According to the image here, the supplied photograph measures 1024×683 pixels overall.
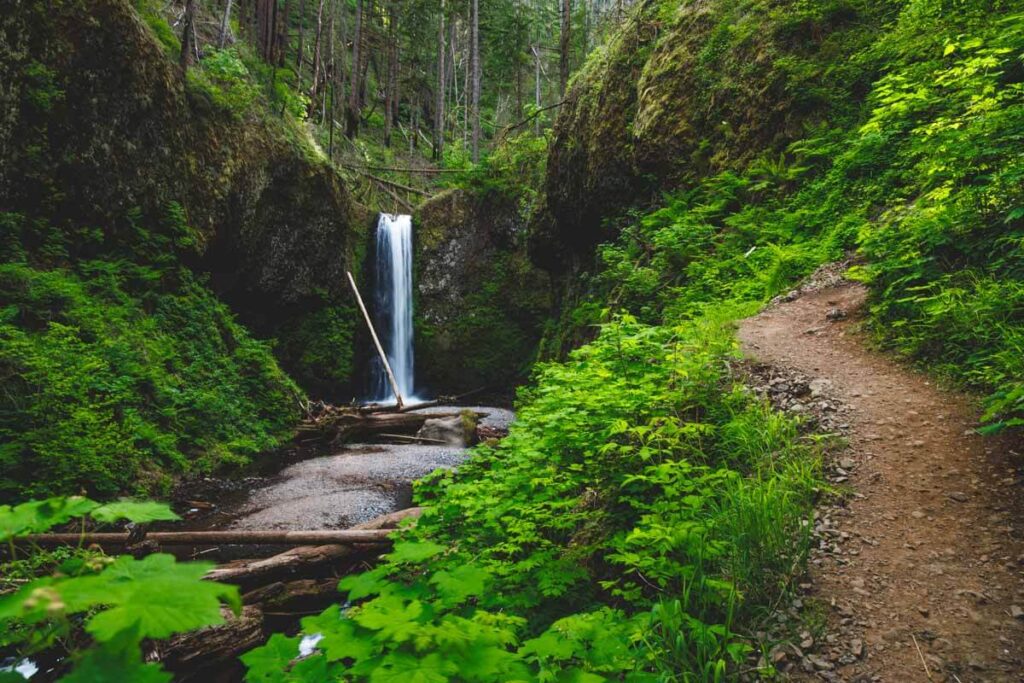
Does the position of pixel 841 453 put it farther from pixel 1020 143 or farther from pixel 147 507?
pixel 147 507

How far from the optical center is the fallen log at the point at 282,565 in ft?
15.9

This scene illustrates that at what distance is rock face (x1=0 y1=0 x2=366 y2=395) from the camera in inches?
341

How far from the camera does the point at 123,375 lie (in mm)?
8242

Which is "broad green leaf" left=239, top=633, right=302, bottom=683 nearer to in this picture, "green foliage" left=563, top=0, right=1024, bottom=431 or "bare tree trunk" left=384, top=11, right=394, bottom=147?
"green foliage" left=563, top=0, right=1024, bottom=431

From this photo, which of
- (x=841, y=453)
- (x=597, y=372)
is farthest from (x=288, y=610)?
(x=841, y=453)

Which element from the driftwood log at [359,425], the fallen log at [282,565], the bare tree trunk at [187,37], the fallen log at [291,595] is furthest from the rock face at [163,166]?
the fallen log at [291,595]

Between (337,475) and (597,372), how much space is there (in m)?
6.09

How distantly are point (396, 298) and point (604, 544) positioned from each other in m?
17.5

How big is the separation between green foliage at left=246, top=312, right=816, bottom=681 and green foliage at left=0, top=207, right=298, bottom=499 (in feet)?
18.0

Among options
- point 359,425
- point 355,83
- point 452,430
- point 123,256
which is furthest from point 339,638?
point 355,83

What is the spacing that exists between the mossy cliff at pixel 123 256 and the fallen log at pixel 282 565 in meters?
3.17

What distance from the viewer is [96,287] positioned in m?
9.45

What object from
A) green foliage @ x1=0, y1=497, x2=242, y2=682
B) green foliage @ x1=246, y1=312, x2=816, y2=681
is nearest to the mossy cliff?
green foliage @ x1=246, y1=312, x2=816, y2=681

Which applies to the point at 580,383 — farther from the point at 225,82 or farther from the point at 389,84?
the point at 389,84
